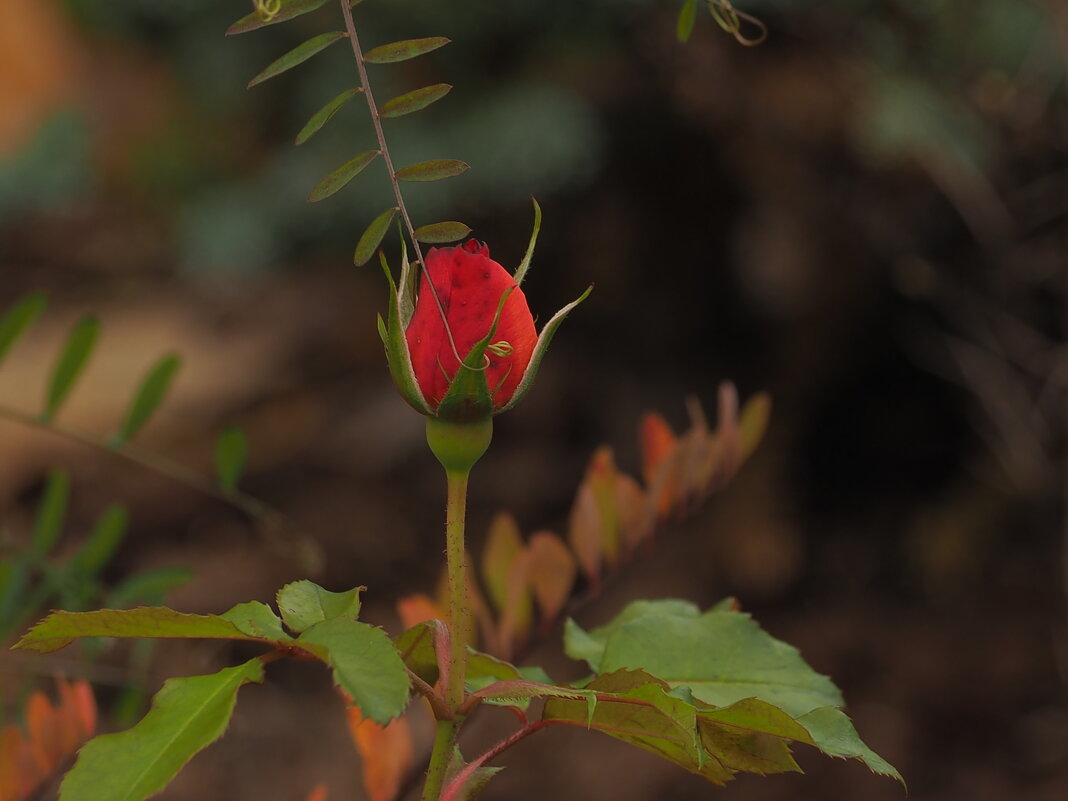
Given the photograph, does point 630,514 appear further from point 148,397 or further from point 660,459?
point 148,397

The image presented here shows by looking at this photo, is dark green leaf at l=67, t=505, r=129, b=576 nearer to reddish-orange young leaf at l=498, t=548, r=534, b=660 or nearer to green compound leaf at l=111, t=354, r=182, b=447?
green compound leaf at l=111, t=354, r=182, b=447

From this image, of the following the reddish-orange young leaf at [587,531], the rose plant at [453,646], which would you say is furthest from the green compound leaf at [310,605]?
the reddish-orange young leaf at [587,531]

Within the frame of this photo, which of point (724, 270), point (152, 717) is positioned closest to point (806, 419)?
point (724, 270)

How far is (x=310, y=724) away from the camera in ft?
5.15

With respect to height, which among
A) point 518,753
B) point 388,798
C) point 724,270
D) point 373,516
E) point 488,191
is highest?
point 388,798

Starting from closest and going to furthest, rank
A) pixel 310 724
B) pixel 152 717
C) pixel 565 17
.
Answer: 1. pixel 152 717
2. pixel 310 724
3. pixel 565 17

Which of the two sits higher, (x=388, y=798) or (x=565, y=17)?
(x=388, y=798)

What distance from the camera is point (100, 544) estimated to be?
53cm

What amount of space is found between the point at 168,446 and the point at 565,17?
0.91 meters

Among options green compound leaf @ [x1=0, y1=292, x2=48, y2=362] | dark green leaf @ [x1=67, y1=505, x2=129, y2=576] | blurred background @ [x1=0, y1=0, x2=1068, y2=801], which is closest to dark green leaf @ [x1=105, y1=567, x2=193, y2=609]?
dark green leaf @ [x1=67, y1=505, x2=129, y2=576]

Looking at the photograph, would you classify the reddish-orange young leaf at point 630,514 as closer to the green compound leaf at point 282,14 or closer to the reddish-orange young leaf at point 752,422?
the reddish-orange young leaf at point 752,422

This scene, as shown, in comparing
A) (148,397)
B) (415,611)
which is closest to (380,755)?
(415,611)

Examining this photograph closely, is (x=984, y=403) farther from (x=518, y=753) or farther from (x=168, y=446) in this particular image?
(x=168, y=446)

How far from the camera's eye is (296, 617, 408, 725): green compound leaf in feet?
0.78
